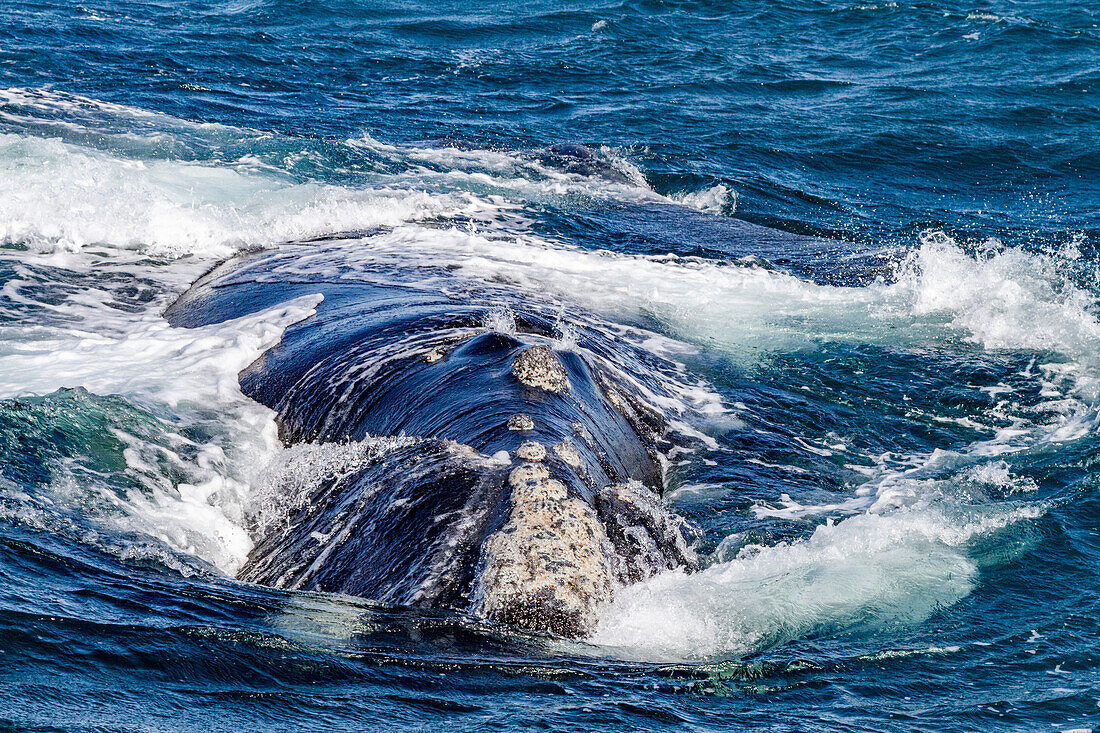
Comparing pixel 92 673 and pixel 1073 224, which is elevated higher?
pixel 1073 224

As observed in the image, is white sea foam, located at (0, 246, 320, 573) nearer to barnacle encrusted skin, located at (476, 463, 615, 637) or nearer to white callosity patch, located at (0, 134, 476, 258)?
white callosity patch, located at (0, 134, 476, 258)

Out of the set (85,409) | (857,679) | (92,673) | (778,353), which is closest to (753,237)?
(778,353)

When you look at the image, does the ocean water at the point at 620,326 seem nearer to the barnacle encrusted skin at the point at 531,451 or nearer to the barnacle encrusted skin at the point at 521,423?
the barnacle encrusted skin at the point at 531,451

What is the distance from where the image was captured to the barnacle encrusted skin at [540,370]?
7.38 m

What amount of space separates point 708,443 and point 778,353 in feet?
9.48

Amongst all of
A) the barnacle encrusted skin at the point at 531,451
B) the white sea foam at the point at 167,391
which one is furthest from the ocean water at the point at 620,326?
the barnacle encrusted skin at the point at 531,451

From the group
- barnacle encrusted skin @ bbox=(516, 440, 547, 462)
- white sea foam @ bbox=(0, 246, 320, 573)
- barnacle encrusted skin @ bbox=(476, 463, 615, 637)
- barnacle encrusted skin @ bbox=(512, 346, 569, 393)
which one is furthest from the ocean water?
barnacle encrusted skin @ bbox=(512, 346, 569, 393)

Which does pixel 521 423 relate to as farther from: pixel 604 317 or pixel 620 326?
pixel 604 317

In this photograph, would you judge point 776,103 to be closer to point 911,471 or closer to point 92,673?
point 911,471

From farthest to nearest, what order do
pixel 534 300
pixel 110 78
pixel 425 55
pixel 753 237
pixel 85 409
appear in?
pixel 425 55
pixel 110 78
pixel 753 237
pixel 534 300
pixel 85 409

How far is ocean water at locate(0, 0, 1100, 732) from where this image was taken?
5.29m

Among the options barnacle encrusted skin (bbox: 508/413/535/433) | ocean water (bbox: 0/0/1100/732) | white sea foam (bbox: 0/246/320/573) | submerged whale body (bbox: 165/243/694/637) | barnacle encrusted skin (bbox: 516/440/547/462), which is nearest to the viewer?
ocean water (bbox: 0/0/1100/732)

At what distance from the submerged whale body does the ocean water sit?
9.5 inches

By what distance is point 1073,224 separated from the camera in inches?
653
